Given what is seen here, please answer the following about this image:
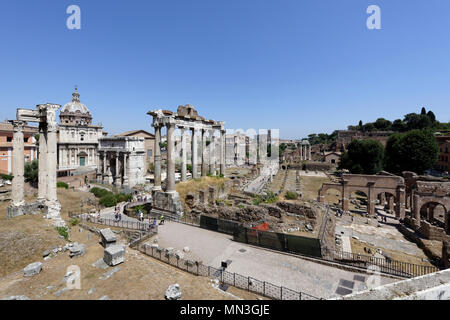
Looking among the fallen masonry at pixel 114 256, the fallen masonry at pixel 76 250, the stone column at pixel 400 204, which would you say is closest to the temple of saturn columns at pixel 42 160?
the fallen masonry at pixel 76 250

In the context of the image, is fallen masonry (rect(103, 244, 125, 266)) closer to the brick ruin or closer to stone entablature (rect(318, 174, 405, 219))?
the brick ruin

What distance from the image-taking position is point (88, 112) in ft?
186

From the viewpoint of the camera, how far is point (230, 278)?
9578 millimetres

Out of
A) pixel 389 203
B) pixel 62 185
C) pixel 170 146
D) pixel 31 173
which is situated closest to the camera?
pixel 170 146

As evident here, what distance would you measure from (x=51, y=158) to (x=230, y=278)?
→ 15.2 m

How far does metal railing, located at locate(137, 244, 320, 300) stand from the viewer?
8420mm

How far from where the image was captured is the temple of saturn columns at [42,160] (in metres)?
15.0

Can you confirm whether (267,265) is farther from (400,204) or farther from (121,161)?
(121,161)

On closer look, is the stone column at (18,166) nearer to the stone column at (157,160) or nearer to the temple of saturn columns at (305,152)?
the stone column at (157,160)

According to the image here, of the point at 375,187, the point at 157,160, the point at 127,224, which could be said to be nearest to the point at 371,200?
the point at 375,187

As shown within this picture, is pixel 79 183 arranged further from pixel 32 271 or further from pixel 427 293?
pixel 427 293

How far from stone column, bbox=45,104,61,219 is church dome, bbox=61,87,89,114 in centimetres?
4762

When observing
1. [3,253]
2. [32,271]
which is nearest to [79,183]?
[3,253]
